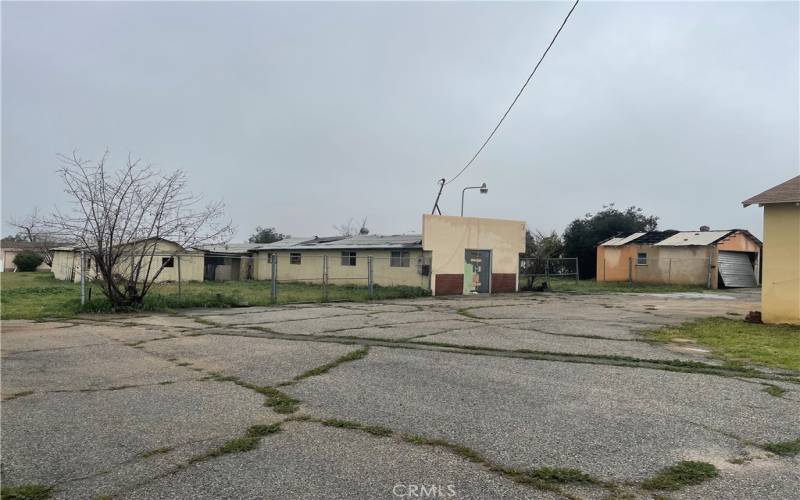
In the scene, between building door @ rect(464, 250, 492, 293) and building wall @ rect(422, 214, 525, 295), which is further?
building door @ rect(464, 250, 492, 293)

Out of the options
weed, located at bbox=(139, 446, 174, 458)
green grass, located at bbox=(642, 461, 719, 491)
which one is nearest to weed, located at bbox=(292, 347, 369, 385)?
weed, located at bbox=(139, 446, 174, 458)

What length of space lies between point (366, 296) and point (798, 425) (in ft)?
54.2

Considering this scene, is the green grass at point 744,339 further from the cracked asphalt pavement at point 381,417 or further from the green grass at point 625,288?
the green grass at point 625,288

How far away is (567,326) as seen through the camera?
1195 centimetres

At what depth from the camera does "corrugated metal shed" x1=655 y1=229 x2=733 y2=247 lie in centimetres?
3127

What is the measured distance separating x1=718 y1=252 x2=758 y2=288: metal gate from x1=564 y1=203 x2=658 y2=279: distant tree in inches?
393

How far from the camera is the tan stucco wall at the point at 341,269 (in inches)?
993

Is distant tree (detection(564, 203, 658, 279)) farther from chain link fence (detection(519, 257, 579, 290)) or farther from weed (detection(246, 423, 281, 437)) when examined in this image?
weed (detection(246, 423, 281, 437))

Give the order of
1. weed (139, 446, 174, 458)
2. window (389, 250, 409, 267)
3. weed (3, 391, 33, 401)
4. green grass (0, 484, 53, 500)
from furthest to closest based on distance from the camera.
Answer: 1. window (389, 250, 409, 267)
2. weed (3, 391, 33, 401)
3. weed (139, 446, 174, 458)
4. green grass (0, 484, 53, 500)

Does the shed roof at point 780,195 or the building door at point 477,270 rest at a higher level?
the shed roof at point 780,195

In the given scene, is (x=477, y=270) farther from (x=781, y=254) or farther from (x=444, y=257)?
(x=781, y=254)

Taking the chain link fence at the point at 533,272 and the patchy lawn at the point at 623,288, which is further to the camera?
the patchy lawn at the point at 623,288

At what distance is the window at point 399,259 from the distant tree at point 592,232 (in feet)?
69.3

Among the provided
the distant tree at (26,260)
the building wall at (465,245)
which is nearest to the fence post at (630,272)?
the building wall at (465,245)
